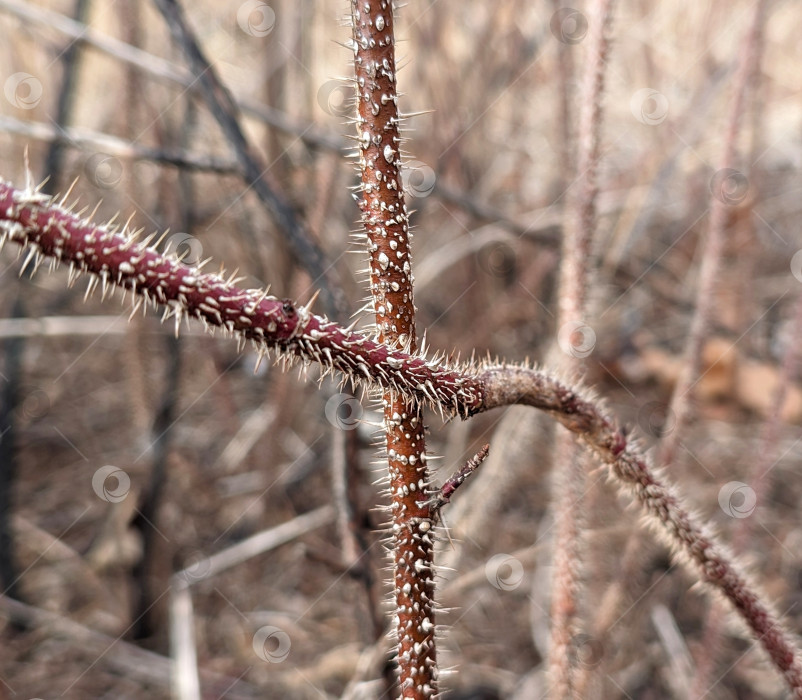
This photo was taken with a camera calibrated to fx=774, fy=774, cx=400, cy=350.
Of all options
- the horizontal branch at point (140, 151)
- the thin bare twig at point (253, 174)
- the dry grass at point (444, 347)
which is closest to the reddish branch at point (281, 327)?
the thin bare twig at point (253, 174)

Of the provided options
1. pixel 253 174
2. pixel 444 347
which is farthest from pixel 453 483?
pixel 444 347

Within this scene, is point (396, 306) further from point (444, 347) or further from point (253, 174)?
point (444, 347)

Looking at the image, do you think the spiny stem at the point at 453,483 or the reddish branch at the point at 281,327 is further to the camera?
the spiny stem at the point at 453,483

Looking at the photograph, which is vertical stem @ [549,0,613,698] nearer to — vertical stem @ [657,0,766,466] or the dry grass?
the dry grass

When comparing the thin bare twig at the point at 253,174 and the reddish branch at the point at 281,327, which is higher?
the thin bare twig at the point at 253,174

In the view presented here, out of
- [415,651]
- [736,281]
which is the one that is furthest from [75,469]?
[736,281]

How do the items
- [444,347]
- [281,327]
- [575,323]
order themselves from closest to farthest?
[281,327] → [575,323] → [444,347]

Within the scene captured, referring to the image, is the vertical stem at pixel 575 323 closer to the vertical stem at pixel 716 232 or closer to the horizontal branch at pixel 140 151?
the vertical stem at pixel 716 232
